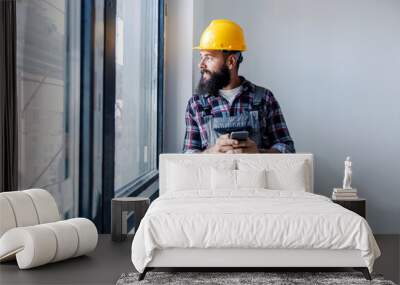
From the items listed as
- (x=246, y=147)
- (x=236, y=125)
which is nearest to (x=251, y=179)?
(x=246, y=147)

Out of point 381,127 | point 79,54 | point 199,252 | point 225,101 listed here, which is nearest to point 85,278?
point 199,252

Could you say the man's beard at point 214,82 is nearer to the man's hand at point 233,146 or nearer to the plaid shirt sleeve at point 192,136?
the plaid shirt sleeve at point 192,136

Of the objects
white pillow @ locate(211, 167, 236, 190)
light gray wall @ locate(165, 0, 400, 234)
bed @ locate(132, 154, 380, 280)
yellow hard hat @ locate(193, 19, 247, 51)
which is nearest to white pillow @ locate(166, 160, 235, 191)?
white pillow @ locate(211, 167, 236, 190)

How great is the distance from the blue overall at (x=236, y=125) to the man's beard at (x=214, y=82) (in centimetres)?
30

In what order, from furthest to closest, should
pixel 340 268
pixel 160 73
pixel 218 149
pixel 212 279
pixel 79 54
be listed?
1. pixel 160 73
2. pixel 218 149
3. pixel 79 54
4. pixel 340 268
5. pixel 212 279

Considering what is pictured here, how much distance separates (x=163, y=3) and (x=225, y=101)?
2132mm

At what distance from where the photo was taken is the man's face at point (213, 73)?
6809 millimetres

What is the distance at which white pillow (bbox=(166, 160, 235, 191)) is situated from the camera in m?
5.85

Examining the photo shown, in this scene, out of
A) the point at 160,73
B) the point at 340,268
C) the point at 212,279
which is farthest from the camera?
the point at 160,73

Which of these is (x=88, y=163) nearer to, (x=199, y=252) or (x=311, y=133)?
(x=199, y=252)

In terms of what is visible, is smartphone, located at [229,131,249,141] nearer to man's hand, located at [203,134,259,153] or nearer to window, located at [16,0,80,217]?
man's hand, located at [203,134,259,153]

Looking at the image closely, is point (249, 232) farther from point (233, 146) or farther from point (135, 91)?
point (135, 91)

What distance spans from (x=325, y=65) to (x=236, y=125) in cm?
226

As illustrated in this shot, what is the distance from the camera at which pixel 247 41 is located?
8.45m
